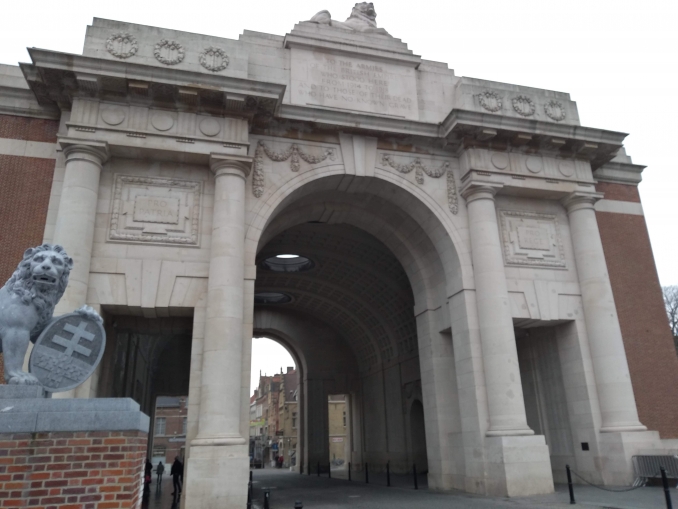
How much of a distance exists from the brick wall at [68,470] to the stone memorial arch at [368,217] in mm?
7350

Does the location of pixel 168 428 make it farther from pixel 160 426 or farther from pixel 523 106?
pixel 523 106

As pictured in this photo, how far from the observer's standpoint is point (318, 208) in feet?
63.0

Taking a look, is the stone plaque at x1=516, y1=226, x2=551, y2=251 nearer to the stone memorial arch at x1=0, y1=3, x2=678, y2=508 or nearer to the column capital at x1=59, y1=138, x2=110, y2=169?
the stone memorial arch at x1=0, y1=3, x2=678, y2=508

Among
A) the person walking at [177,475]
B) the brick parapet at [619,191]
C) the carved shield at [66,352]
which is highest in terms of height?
the brick parapet at [619,191]

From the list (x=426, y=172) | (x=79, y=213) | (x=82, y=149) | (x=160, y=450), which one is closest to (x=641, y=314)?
(x=426, y=172)

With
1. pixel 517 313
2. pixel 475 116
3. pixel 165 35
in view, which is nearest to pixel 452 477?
pixel 517 313

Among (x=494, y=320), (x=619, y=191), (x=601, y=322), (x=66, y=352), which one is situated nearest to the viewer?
(x=66, y=352)

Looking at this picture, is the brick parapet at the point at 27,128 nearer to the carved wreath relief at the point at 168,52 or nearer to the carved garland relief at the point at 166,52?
the carved garland relief at the point at 166,52

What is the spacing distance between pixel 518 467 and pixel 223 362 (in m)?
7.99

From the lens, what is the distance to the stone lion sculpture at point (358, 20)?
18641 mm

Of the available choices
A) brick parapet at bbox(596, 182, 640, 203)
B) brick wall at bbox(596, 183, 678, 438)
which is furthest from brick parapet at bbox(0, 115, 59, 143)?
brick parapet at bbox(596, 182, 640, 203)

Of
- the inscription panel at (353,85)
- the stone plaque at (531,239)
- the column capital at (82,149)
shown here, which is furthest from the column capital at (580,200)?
the column capital at (82,149)

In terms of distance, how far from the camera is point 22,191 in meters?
14.7

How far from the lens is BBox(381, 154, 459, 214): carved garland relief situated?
1742 cm
